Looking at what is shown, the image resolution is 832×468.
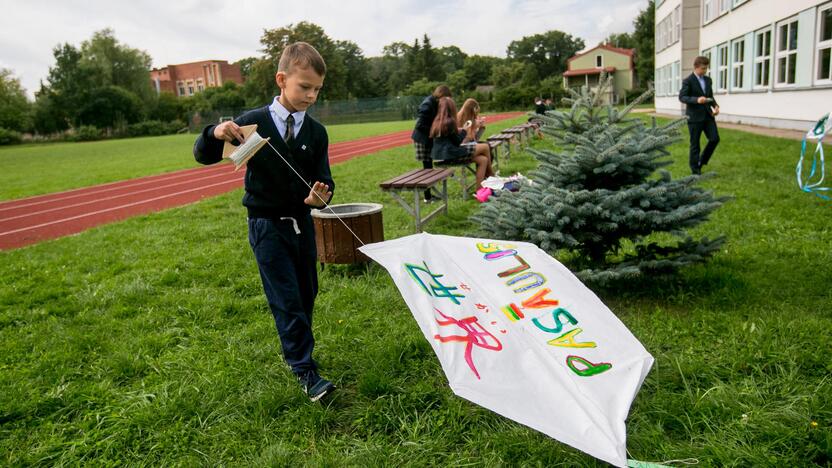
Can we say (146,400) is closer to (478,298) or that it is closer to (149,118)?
(478,298)

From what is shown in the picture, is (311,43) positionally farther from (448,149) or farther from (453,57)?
(448,149)

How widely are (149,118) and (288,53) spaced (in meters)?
72.8

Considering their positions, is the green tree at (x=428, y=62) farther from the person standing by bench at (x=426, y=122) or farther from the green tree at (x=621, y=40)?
the person standing by bench at (x=426, y=122)

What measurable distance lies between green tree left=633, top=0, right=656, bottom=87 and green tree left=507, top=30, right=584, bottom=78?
102ft

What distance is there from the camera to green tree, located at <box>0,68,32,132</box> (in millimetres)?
59125

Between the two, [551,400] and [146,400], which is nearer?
[551,400]

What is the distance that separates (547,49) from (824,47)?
103 m

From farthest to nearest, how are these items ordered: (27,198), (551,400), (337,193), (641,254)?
(27,198), (337,193), (641,254), (551,400)

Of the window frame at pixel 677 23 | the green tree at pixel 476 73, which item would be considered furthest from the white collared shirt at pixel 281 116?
the green tree at pixel 476 73

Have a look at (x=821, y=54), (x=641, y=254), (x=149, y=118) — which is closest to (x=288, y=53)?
(x=641, y=254)

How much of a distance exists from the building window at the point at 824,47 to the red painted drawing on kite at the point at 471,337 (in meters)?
15.3

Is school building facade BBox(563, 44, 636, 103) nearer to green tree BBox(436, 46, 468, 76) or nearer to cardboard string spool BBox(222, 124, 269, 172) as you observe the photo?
green tree BBox(436, 46, 468, 76)

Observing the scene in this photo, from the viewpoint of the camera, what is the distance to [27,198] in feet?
42.4

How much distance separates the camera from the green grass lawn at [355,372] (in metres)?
2.61
